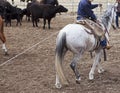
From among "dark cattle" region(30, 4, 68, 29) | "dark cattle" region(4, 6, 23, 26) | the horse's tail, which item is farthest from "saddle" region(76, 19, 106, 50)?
"dark cattle" region(4, 6, 23, 26)

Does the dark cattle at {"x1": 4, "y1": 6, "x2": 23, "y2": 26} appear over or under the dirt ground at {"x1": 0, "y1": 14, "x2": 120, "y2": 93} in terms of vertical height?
under

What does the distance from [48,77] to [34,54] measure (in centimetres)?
313

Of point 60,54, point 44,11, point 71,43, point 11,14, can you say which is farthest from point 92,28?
point 11,14

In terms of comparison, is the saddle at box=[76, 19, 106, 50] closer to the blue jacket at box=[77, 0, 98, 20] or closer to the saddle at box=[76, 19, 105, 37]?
the saddle at box=[76, 19, 105, 37]

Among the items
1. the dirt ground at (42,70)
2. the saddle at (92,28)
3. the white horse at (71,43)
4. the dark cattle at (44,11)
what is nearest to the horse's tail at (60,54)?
the white horse at (71,43)

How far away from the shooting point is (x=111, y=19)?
347 inches

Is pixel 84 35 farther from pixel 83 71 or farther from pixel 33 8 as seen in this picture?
pixel 33 8

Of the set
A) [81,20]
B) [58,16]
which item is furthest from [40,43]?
[58,16]

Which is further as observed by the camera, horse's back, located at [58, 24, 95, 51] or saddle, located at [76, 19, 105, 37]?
saddle, located at [76, 19, 105, 37]

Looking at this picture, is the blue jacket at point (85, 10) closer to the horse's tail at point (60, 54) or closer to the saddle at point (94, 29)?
the saddle at point (94, 29)

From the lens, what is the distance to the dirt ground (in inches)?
299

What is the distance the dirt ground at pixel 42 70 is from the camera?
7598 millimetres

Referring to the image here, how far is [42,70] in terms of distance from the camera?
367 inches

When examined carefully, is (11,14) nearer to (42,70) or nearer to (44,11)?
(44,11)
